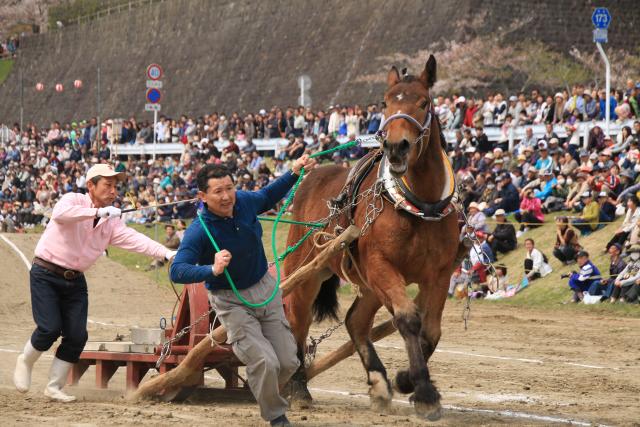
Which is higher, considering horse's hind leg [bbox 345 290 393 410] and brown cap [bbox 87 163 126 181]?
brown cap [bbox 87 163 126 181]

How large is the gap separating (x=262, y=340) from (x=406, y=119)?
1.95 meters

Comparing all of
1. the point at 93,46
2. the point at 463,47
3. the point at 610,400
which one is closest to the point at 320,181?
the point at 610,400

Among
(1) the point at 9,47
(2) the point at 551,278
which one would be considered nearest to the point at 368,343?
(2) the point at 551,278

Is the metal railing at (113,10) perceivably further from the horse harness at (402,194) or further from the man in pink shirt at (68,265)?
the horse harness at (402,194)

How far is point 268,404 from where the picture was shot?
7727 mm

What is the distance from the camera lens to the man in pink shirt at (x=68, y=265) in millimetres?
9109

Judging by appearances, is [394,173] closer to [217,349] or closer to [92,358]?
[217,349]

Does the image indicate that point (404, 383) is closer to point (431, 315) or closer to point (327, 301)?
point (431, 315)

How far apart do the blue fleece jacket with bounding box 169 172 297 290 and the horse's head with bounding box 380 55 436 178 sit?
106cm

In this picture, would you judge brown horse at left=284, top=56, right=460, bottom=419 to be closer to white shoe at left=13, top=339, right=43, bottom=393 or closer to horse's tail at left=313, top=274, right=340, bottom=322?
horse's tail at left=313, top=274, right=340, bottom=322

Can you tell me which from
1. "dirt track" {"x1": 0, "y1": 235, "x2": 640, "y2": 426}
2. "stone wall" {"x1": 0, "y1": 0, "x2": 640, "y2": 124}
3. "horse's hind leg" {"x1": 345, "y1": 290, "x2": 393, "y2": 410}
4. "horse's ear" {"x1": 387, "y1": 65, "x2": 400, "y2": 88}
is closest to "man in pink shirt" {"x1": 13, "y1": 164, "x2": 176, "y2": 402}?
"dirt track" {"x1": 0, "y1": 235, "x2": 640, "y2": 426}

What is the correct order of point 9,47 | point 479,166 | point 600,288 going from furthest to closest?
point 9,47 → point 479,166 → point 600,288

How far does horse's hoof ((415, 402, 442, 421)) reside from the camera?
7.94 m

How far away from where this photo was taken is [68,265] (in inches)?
360
